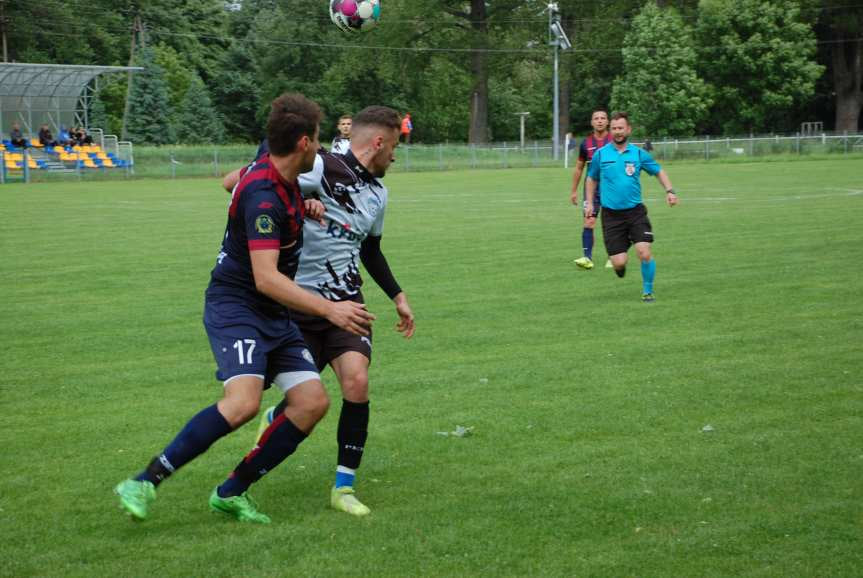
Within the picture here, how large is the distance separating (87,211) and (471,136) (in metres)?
45.1

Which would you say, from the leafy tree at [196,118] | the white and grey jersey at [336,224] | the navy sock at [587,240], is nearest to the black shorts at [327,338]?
the white and grey jersey at [336,224]

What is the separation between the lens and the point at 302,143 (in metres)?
4.79

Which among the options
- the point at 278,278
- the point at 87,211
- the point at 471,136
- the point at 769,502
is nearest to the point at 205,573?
the point at 278,278

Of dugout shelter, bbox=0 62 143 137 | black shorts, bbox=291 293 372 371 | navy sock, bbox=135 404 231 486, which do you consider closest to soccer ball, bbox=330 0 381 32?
black shorts, bbox=291 293 372 371

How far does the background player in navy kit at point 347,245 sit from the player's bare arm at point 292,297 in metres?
0.87

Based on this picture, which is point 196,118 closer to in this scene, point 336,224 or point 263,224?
point 336,224

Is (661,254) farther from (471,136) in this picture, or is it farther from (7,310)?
(471,136)

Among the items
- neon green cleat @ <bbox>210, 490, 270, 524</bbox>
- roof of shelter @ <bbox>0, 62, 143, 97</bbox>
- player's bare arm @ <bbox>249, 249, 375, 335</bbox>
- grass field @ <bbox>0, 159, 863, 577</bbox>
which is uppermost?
roof of shelter @ <bbox>0, 62, 143, 97</bbox>

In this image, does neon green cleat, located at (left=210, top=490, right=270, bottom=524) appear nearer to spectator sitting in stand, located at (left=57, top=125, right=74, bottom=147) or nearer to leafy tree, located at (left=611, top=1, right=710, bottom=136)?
spectator sitting in stand, located at (left=57, top=125, right=74, bottom=147)

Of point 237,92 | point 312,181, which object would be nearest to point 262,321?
point 312,181

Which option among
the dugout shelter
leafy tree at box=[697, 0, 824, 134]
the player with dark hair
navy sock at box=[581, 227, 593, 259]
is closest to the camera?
the player with dark hair

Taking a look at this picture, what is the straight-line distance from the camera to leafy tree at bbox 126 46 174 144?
63.8 m

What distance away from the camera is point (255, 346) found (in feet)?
15.9

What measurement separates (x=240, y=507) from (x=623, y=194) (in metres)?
8.23
